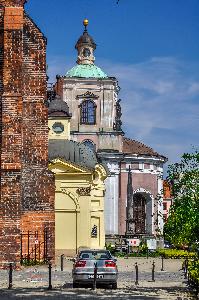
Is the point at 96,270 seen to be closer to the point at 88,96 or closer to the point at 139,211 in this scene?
the point at 139,211

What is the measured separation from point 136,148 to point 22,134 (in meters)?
37.6

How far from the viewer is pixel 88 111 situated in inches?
2709

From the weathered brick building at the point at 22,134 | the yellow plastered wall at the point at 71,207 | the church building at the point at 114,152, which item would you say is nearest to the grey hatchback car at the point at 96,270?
the weathered brick building at the point at 22,134

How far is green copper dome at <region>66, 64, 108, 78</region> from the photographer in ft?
230

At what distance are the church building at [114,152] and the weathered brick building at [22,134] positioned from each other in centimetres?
3189

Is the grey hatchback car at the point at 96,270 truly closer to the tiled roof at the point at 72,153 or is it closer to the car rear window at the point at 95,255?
the car rear window at the point at 95,255

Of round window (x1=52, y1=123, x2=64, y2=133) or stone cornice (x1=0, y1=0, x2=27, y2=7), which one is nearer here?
stone cornice (x1=0, y1=0, x2=27, y2=7)

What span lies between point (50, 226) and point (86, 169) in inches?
634

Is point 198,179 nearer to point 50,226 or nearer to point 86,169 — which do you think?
point 50,226

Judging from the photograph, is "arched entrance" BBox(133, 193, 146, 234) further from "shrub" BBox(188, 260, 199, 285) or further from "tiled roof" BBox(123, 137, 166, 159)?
"shrub" BBox(188, 260, 199, 285)

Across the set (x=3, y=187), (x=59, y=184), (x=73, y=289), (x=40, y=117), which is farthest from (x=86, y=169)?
(x=73, y=289)

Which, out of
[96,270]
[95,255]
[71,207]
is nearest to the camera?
[96,270]

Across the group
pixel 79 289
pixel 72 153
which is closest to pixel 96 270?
pixel 79 289

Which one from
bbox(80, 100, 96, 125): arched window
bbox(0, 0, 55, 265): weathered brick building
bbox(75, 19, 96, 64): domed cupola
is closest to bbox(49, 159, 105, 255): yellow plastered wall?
bbox(0, 0, 55, 265): weathered brick building
